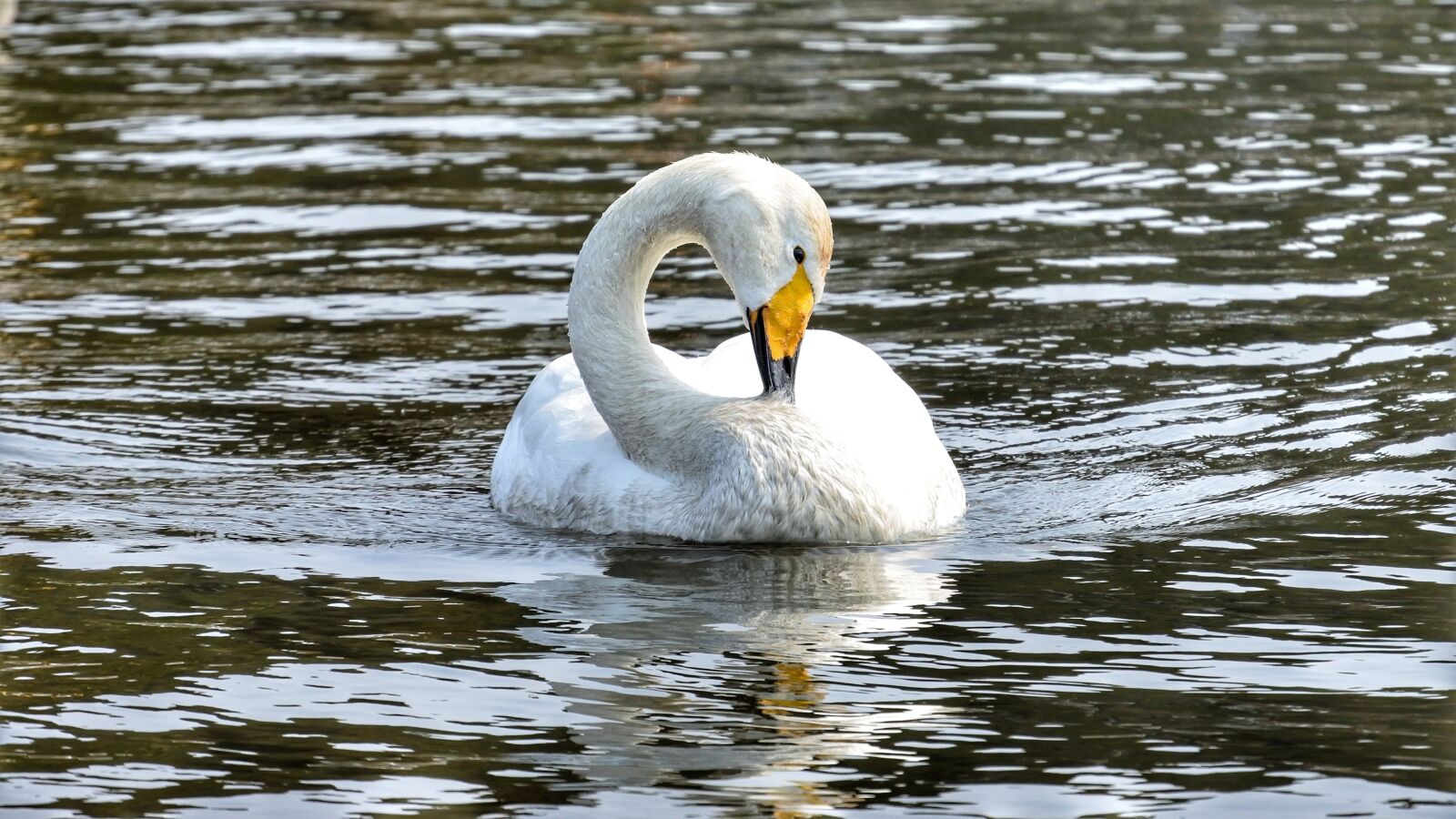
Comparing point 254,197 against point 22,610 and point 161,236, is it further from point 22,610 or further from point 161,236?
point 22,610

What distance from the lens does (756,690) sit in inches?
241

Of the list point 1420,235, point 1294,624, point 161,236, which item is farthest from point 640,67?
point 1294,624

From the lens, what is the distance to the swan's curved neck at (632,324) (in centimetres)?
800

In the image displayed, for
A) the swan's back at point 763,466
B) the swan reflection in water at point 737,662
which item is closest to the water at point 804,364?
the swan reflection in water at point 737,662

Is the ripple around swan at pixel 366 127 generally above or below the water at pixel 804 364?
above

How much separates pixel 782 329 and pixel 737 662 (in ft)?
5.37

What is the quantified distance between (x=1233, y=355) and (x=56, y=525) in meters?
5.11

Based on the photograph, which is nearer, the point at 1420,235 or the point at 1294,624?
the point at 1294,624

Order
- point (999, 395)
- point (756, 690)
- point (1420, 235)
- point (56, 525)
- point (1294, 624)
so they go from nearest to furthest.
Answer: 1. point (756, 690)
2. point (1294, 624)
3. point (56, 525)
4. point (999, 395)
5. point (1420, 235)

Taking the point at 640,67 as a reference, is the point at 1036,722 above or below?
below

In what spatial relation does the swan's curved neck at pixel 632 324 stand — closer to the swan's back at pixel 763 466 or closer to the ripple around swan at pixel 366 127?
the swan's back at pixel 763 466

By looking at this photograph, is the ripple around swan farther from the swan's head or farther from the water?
the swan's head

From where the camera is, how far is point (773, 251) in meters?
7.66

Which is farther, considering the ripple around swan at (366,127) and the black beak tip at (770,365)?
the ripple around swan at (366,127)
